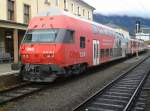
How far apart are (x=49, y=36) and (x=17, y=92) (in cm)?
323

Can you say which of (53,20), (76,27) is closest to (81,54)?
(76,27)

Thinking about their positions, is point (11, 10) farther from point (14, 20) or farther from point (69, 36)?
point (69, 36)

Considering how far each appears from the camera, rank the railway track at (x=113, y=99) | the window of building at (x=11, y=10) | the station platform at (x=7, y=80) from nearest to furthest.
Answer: the railway track at (x=113, y=99) < the station platform at (x=7, y=80) < the window of building at (x=11, y=10)

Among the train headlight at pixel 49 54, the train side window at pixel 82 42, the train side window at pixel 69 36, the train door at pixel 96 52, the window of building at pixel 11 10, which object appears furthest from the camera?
the window of building at pixel 11 10

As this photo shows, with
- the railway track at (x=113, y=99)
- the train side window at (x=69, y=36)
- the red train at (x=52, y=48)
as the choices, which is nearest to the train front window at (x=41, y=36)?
the red train at (x=52, y=48)

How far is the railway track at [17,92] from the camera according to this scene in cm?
1120

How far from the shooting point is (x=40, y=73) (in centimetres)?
1399

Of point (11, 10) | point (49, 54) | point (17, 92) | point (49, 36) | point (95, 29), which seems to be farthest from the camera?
point (11, 10)

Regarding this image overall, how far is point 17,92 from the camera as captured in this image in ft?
41.5

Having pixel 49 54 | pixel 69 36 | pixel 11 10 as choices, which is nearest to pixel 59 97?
pixel 49 54

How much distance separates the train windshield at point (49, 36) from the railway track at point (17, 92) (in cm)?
206

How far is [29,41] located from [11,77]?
1861 mm

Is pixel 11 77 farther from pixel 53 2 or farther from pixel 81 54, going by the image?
pixel 53 2

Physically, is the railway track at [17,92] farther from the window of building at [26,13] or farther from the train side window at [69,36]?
the window of building at [26,13]
